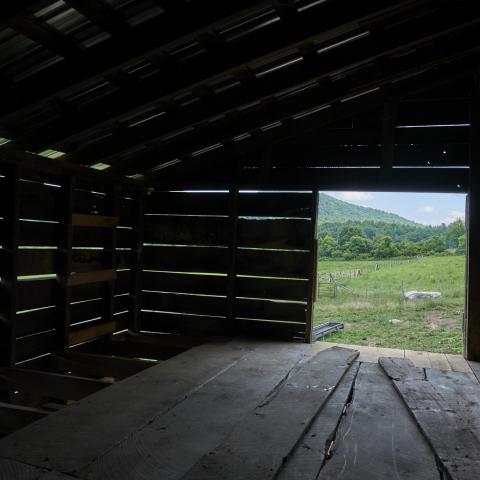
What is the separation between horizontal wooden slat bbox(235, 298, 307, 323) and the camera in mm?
5373

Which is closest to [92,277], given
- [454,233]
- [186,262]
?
[186,262]

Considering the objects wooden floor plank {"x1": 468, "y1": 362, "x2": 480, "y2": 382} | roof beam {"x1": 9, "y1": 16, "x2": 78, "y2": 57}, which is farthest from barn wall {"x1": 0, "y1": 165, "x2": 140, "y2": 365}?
wooden floor plank {"x1": 468, "y1": 362, "x2": 480, "y2": 382}

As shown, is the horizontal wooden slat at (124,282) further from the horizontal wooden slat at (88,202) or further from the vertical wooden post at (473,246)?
the vertical wooden post at (473,246)

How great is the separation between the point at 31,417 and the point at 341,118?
4.12m

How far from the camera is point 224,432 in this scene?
7.82ft

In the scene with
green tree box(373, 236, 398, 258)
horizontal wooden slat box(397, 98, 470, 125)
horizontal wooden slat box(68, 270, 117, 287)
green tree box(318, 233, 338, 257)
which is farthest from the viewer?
green tree box(318, 233, 338, 257)

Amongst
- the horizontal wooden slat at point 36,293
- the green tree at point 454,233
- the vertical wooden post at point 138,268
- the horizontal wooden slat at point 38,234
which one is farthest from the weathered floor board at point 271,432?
the green tree at point 454,233

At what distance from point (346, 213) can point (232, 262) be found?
54.5 ft

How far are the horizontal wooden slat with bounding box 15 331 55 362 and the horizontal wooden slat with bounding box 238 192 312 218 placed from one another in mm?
2571

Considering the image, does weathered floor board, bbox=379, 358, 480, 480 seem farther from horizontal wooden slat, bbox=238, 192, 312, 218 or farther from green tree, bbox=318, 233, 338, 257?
green tree, bbox=318, 233, 338, 257

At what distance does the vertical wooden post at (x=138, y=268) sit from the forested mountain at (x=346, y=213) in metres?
14.5

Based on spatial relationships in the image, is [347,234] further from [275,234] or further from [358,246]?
[275,234]

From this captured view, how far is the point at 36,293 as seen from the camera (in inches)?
170

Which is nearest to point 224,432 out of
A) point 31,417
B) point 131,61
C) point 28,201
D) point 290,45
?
point 31,417
